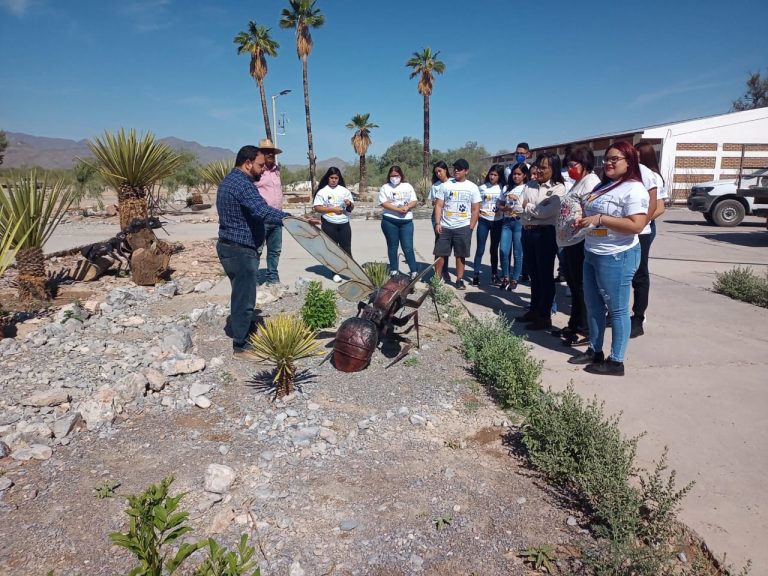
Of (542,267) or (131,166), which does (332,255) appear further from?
(131,166)

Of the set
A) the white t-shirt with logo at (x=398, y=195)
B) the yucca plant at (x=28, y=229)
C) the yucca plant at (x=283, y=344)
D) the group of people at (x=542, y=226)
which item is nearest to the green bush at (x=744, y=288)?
the group of people at (x=542, y=226)

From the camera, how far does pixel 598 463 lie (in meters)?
2.38

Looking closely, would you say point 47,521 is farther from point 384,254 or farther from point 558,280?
point 384,254

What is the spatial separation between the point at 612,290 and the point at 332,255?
235 centimetres

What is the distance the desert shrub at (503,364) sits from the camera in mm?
3443

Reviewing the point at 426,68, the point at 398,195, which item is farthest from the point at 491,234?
the point at 426,68

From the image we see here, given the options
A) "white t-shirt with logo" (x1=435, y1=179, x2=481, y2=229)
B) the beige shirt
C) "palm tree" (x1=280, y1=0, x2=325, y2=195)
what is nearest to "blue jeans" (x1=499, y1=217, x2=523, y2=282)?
"white t-shirt with logo" (x1=435, y1=179, x2=481, y2=229)

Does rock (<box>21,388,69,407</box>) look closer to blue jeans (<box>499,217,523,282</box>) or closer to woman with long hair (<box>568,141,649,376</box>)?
woman with long hair (<box>568,141,649,376</box>)

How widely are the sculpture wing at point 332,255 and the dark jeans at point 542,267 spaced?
1.88 m

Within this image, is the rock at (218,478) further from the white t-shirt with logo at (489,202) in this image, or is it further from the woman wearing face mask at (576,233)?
the white t-shirt with logo at (489,202)

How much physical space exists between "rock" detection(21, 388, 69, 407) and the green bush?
23.7ft

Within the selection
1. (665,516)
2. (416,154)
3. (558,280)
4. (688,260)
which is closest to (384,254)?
(558,280)

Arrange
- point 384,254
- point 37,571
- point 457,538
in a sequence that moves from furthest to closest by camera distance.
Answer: point 384,254 → point 457,538 → point 37,571

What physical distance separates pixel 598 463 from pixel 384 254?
732 centimetres
